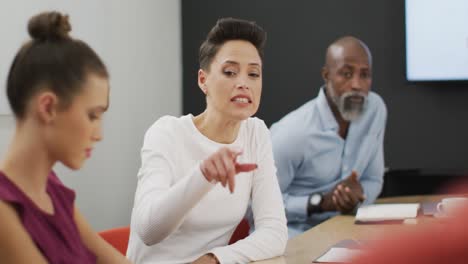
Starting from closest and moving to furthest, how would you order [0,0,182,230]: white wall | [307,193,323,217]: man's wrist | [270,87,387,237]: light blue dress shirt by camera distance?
[307,193,323,217]: man's wrist
[270,87,387,237]: light blue dress shirt
[0,0,182,230]: white wall

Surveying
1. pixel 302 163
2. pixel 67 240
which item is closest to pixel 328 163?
pixel 302 163

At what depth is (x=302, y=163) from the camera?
333 cm

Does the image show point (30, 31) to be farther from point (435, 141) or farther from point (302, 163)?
point (435, 141)

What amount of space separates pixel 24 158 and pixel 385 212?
1888 millimetres

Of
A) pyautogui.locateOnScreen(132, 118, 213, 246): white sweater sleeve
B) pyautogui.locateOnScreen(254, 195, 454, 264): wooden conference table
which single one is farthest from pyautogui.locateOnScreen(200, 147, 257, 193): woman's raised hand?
pyautogui.locateOnScreen(254, 195, 454, 264): wooden conference table

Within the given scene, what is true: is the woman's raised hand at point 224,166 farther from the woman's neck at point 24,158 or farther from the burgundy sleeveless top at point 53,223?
the woman's neck at point 24,158

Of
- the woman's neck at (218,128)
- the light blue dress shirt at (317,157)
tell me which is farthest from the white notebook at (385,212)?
the woman's neck at (218,128)

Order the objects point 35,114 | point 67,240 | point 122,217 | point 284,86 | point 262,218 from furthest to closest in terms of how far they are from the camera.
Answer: point 284,86 → point 122,217 → point 262,218 → point 67,240 → point 35,114

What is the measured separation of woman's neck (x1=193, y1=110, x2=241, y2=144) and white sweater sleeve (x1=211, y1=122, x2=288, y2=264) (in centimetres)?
11

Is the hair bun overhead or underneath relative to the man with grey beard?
overhead

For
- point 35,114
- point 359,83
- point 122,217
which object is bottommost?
point 122,217

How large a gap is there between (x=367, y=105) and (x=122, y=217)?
1.99m

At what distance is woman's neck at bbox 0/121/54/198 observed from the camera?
1072 millimetres

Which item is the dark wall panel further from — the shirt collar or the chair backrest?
the chair backrest
